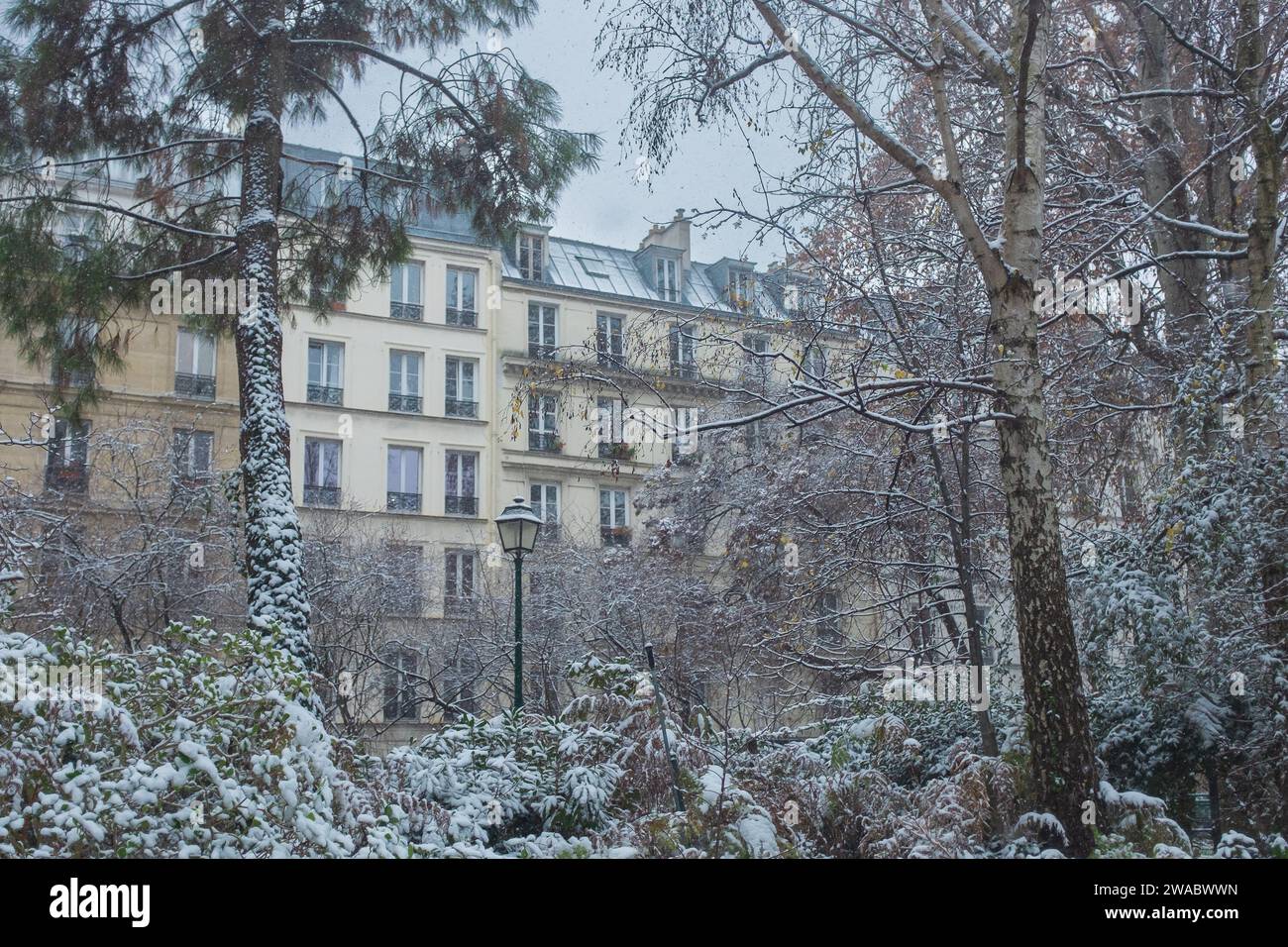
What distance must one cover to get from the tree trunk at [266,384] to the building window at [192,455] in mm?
6647

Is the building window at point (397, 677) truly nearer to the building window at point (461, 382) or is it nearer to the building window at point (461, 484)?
the building window at point (461, 484)

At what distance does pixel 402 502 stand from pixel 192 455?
3379mm

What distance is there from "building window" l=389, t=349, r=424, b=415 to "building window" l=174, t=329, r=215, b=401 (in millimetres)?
2709

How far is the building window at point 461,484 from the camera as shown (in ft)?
60.2

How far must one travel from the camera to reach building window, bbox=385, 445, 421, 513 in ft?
60.8

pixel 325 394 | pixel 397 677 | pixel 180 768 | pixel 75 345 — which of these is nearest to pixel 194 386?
pixel 325 394

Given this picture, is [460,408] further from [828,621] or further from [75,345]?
[75,345]

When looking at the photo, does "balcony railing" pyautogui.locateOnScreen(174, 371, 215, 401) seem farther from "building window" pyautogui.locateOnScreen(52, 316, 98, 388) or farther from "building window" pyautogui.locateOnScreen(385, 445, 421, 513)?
"building window" pyautogui.locateOnScreen(52, 316, 98, 388)

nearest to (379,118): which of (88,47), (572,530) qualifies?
(88,47)

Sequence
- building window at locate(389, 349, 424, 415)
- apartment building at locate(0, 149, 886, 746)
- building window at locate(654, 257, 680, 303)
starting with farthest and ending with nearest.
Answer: building window at locate(389, 349, 424, 415) → building window at locate(654, 257, 680, 303) → apartment building at locate(0, 149, 886, 746)

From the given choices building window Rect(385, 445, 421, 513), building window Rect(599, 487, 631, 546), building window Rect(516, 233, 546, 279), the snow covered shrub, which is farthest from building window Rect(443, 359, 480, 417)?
the snow covered shrub

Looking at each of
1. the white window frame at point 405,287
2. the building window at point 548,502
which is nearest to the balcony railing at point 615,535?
the building window at point 548,502

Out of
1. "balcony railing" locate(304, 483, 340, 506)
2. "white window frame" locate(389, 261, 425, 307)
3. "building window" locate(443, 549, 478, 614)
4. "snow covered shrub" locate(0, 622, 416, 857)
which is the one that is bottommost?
"snow covered shrub" locate(0, 622, 416, 857)
